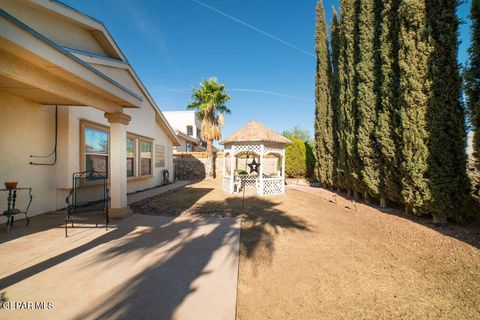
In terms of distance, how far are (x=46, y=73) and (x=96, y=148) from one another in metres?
4.48

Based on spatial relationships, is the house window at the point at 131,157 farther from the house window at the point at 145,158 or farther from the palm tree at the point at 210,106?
the palm tree at the point at 210,106

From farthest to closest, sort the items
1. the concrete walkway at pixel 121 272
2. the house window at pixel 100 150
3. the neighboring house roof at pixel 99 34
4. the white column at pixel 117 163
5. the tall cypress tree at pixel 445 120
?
1. the house window at pixel 100 150
2. the neighboring house roof at pixel 99 34
3. the white column at pixel 117 163
4. the tall cypress tree at pixel 445 120
5. the concrete walkway at pixel 121 272

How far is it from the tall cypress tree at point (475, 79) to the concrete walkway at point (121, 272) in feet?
17.4

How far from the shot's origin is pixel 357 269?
A: 3145 mm

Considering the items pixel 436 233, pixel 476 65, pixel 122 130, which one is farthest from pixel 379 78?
pixel 122 130

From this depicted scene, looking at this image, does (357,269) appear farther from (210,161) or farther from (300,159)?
(210,161)

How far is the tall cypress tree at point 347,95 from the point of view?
8.52 m

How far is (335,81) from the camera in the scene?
1070 cm

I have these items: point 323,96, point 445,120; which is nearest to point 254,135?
point 323,96

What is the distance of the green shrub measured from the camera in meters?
17.0

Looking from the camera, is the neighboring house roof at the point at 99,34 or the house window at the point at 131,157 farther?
the house window at the point at 131,157

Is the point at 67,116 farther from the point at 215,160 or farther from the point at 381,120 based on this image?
the point at 215,160

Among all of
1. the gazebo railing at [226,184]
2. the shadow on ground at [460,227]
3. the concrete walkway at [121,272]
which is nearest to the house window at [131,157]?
the gazebo railing at [226,184]

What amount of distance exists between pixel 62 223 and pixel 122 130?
2711 millimetres
